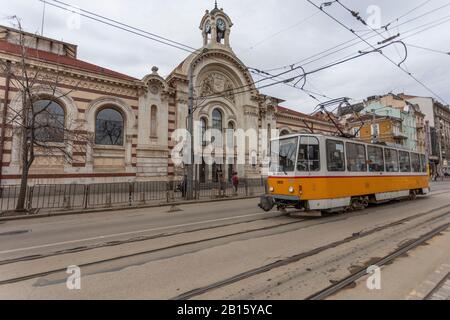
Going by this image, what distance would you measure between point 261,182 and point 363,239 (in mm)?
21437

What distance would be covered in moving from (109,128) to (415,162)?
2239 cm

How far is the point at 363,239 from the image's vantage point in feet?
21.2

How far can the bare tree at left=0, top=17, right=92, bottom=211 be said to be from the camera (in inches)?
468

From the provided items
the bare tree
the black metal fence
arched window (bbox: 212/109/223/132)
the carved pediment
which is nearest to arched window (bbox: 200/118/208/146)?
arched window (bbox: 212/109/223/132)

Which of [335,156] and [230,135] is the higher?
[230,135]

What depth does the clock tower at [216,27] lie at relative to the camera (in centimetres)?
2692

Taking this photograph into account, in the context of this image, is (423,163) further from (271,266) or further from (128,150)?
(128,150)

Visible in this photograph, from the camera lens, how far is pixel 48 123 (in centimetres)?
1298

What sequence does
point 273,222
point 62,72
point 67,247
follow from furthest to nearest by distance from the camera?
1. point 62,72
2. point 273,222
3. point 67,247

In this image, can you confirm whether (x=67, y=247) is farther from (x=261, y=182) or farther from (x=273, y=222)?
(x=261, y=182)

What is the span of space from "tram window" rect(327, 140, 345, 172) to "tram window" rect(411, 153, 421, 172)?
8.54 meters

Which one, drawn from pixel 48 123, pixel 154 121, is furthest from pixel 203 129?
pixel 48 123

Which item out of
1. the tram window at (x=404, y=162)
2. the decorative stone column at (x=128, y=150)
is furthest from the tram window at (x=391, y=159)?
the decorative stone column at (x=128, y=150)
